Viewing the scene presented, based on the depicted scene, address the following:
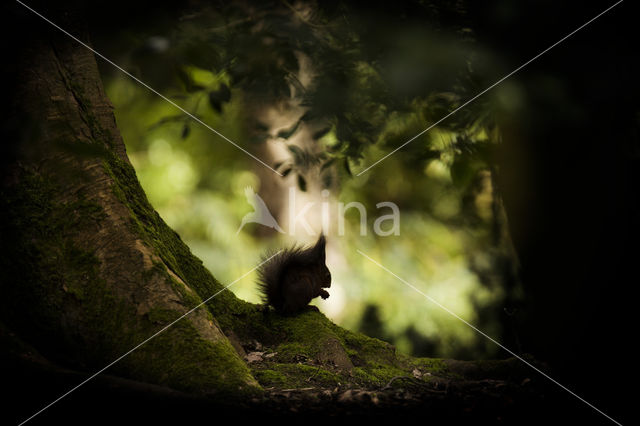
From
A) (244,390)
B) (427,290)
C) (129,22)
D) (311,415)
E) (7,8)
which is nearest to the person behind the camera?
(7,8)

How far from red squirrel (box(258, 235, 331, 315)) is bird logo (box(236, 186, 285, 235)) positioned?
346cm

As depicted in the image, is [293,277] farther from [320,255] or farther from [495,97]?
[495,97]

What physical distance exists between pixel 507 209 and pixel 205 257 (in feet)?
19.4

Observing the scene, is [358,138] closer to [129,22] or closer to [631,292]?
[129,22]

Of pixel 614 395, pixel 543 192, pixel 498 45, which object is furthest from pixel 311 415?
pixel 498 45

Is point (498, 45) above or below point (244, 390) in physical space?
above

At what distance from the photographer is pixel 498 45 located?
194cm

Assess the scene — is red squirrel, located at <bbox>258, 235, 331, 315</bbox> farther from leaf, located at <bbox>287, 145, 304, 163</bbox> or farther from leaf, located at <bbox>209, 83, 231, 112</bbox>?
leaf, located at <bbox>209, 83, 231, 112</bbox>

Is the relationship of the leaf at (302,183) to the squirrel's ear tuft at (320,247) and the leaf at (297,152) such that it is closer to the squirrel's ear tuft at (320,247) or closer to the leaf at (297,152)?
the leaf at (297,152)

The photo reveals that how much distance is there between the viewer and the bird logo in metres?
7.79

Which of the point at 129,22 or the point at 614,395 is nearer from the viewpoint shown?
the point at 129,22

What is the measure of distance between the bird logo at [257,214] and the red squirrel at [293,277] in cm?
346

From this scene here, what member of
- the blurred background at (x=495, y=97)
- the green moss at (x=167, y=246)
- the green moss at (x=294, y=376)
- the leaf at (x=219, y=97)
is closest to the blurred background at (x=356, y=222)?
the green moss at (x=167, y=246)

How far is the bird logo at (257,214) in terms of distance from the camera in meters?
7.79
